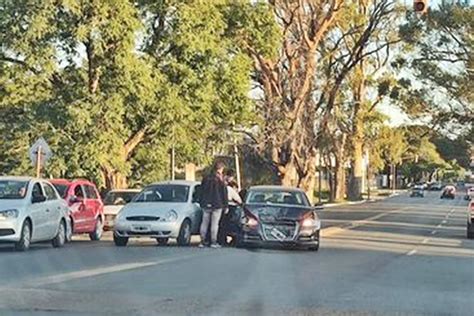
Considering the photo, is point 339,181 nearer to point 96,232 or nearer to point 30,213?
point 96,232

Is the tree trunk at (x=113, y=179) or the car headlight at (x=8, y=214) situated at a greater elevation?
the tree trunk at (x=113, y=179)

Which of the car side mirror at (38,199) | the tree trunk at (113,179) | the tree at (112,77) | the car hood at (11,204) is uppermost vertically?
the tree at (112,77)

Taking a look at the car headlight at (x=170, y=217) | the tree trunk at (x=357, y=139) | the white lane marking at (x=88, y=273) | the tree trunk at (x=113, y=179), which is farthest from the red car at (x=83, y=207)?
the tree trunk at (x=357, y=139)

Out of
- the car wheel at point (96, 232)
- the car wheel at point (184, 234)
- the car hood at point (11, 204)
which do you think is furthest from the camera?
the car wheel at point (96, 232)

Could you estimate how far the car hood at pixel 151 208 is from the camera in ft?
75.9

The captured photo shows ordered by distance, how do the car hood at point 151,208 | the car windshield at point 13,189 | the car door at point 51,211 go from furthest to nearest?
the car hood at point 151,208, the car door at point 51,211, the car windshield at point 13,189

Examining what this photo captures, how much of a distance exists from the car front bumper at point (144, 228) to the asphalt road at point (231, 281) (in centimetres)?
35

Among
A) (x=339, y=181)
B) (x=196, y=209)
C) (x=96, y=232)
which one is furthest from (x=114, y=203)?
(x=339, y=181)

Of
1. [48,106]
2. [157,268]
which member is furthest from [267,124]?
[157,268]

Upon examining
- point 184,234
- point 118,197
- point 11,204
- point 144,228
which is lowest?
point 184,234

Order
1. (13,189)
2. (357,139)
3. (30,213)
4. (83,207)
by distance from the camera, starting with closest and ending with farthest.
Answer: (30,213) < (13,189) < (83,207) < (357,139)

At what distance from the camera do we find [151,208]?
23281 millimetres

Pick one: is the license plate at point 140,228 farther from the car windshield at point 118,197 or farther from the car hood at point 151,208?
the car windshield at point 118,197

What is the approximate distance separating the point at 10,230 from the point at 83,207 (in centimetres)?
542
